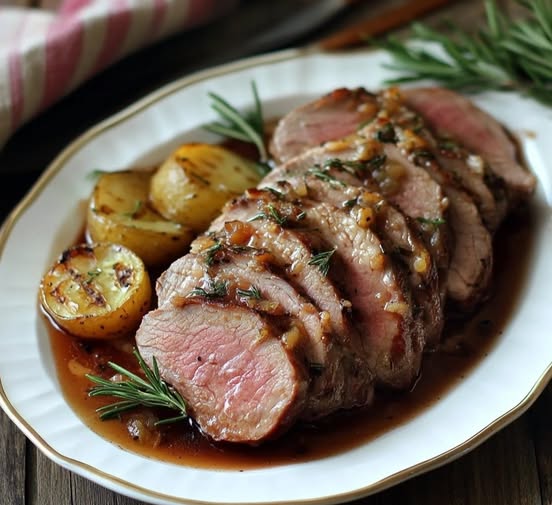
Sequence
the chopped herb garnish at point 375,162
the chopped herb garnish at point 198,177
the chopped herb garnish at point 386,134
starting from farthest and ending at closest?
1. the chopped herb garnish at point 198,177
2. the chopped herb garnish at point 386,134
3. the chopped herb garnish at point 375,162

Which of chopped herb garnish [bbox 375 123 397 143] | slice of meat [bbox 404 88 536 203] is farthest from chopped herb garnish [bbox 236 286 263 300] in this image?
slice of meat [bbox 404 88 536 203]

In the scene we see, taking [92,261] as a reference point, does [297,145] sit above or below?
above

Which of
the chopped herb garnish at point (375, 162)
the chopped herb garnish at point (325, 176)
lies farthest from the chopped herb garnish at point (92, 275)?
the chopped herb garnish at point (375, 162)

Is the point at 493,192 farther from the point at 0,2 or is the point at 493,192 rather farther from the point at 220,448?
the point at 0,2

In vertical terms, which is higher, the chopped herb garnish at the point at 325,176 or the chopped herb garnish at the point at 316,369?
the chopped herb garnish at the point at 325,176

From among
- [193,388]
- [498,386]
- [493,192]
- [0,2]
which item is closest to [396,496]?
[498,386]

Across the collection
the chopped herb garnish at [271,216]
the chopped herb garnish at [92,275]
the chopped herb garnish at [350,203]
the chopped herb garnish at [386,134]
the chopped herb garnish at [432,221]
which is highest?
the chopped herb garnish at [386,134]

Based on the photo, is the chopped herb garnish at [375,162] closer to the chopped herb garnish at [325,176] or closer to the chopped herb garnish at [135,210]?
the chopped herb garnish at [325,176]

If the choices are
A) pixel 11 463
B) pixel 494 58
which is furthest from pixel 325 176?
pixel 11 463
